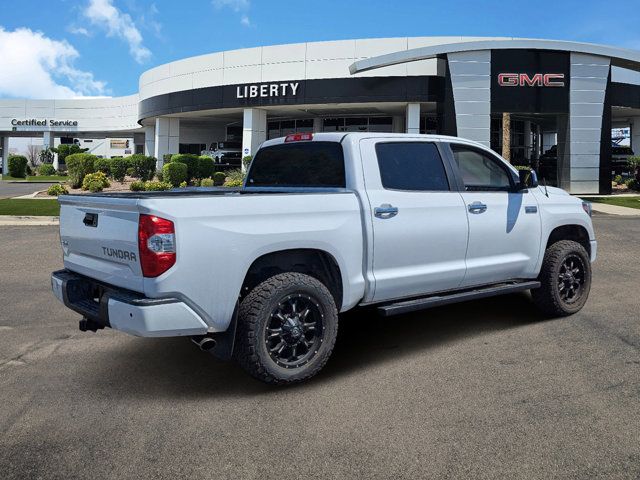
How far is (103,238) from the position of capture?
409 centimetres

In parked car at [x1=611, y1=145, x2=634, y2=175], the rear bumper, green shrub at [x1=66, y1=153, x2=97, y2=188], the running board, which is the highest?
parked car at [x1=611, y1=145, x2=634, y2=175]

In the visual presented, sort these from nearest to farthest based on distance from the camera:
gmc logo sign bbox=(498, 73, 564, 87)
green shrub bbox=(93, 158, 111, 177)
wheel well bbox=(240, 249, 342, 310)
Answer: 1. wheel well bbox=(240, 249, 342, 310)
2. gmc logo sign bbox=(498, 73, 564, 87)
3. green shrub bbox=(93, 158, 111, 177)

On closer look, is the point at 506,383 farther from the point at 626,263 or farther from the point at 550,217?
the point at 626,263

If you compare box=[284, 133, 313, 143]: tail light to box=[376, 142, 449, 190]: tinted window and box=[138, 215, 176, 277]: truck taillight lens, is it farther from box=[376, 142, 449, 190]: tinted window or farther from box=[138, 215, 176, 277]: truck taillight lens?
box=[138, 215, 176, 277]: truck taillight lens

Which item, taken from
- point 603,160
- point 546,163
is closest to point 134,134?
point 546,163

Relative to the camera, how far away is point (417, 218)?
486 cm

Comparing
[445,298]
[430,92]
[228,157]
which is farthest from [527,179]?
[228,157]

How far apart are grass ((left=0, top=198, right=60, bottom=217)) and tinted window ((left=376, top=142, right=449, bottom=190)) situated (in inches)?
576

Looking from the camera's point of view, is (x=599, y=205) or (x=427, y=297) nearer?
(x=427, y=297)

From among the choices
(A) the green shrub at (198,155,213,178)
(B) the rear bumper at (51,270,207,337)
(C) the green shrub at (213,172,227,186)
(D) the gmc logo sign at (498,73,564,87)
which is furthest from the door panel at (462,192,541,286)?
(C) the green shrub at (213,172,227,186)

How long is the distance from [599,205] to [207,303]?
69.8 feet

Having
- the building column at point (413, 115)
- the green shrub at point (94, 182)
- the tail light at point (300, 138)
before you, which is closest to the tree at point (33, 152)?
the green shrub at point (94, 182)

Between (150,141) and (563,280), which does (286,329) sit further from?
(150,141)

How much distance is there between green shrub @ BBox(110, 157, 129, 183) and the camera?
3165 centimetres
